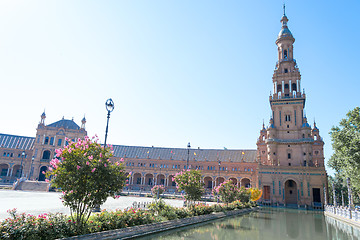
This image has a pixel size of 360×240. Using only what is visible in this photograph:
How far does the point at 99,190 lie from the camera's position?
479 inches

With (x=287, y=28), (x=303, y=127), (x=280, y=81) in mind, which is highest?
(x=287, y=28)

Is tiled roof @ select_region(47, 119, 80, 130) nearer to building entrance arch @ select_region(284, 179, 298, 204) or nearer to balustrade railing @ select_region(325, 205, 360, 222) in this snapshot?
building entrance arch @ select_region(284, 179, 298, 204)

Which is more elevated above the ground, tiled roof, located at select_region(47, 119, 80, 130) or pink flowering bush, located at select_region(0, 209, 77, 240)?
tiled roof, located at select_region(47, 119, 80, 130)

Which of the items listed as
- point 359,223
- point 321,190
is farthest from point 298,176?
point 359,223

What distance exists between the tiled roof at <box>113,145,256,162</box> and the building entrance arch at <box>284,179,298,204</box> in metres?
13.5

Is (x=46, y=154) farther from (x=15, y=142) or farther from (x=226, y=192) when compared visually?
(x=226, y=192)

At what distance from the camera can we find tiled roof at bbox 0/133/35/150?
7362 cm

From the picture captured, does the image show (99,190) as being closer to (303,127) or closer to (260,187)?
(260,187)

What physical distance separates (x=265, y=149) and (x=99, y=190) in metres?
56.5

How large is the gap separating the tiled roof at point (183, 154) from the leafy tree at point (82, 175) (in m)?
60.3

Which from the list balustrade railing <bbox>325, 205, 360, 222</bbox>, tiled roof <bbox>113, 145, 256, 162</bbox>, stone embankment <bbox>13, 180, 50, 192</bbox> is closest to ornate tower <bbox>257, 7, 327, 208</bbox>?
tiled roof <bbox>113, 145, 256, 162</bbox>

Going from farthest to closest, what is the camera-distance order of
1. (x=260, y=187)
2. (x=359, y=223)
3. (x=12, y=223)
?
1. (x=260, y=187)
2. (x=359, y=223)
3. (x=12, y=223)

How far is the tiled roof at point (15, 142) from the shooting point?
242 feet

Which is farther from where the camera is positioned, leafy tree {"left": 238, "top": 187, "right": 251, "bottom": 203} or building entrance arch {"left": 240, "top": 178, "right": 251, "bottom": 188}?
building entrance arch {"left": 240, "top": 178, "right": 251, "bottom": 188}
